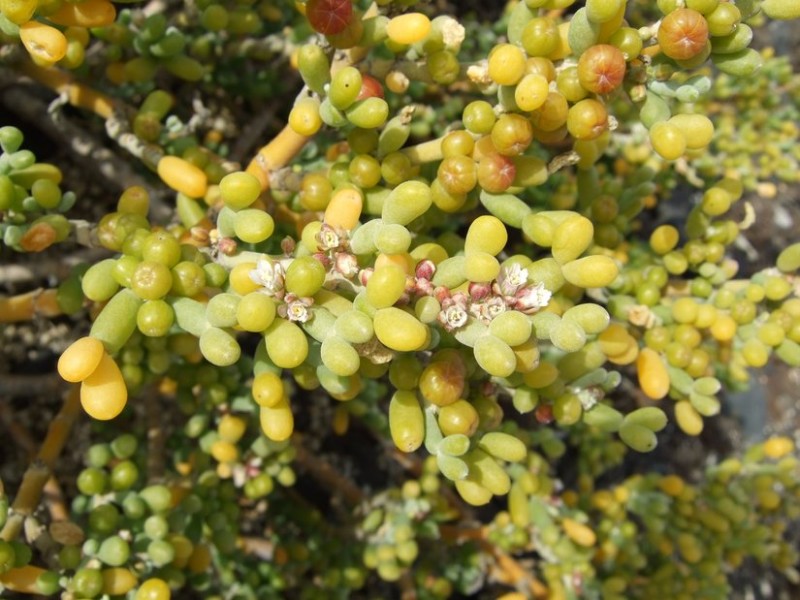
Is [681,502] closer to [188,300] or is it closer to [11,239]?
[188,300]

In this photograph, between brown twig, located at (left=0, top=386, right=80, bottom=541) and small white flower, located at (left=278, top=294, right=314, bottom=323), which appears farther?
brown twig, located at (left=0, top=386, right=80, bottom=541)

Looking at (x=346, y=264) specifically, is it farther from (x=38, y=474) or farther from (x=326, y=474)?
(x=326, y=474)

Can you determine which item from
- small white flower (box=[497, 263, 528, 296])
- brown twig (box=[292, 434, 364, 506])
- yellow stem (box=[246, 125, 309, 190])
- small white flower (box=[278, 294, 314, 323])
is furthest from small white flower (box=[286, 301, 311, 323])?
brown twig (box=[292, 434, 364, 506])

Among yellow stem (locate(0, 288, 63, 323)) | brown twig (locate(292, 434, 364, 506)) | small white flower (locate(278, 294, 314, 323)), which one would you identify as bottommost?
brown twig (locate(292, 434, 364, 506))

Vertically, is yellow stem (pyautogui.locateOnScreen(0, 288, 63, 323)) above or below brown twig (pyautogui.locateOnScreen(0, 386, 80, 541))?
above

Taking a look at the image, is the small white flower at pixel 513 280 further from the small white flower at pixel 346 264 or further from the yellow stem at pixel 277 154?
the yellow stem at pixel 277 154

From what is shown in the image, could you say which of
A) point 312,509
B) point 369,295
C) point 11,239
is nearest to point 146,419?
point 312,509

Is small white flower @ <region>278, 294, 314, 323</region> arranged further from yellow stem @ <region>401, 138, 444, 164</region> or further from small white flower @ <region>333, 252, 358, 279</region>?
yellow stem @ <region>401, 138, 444, 164</region>
